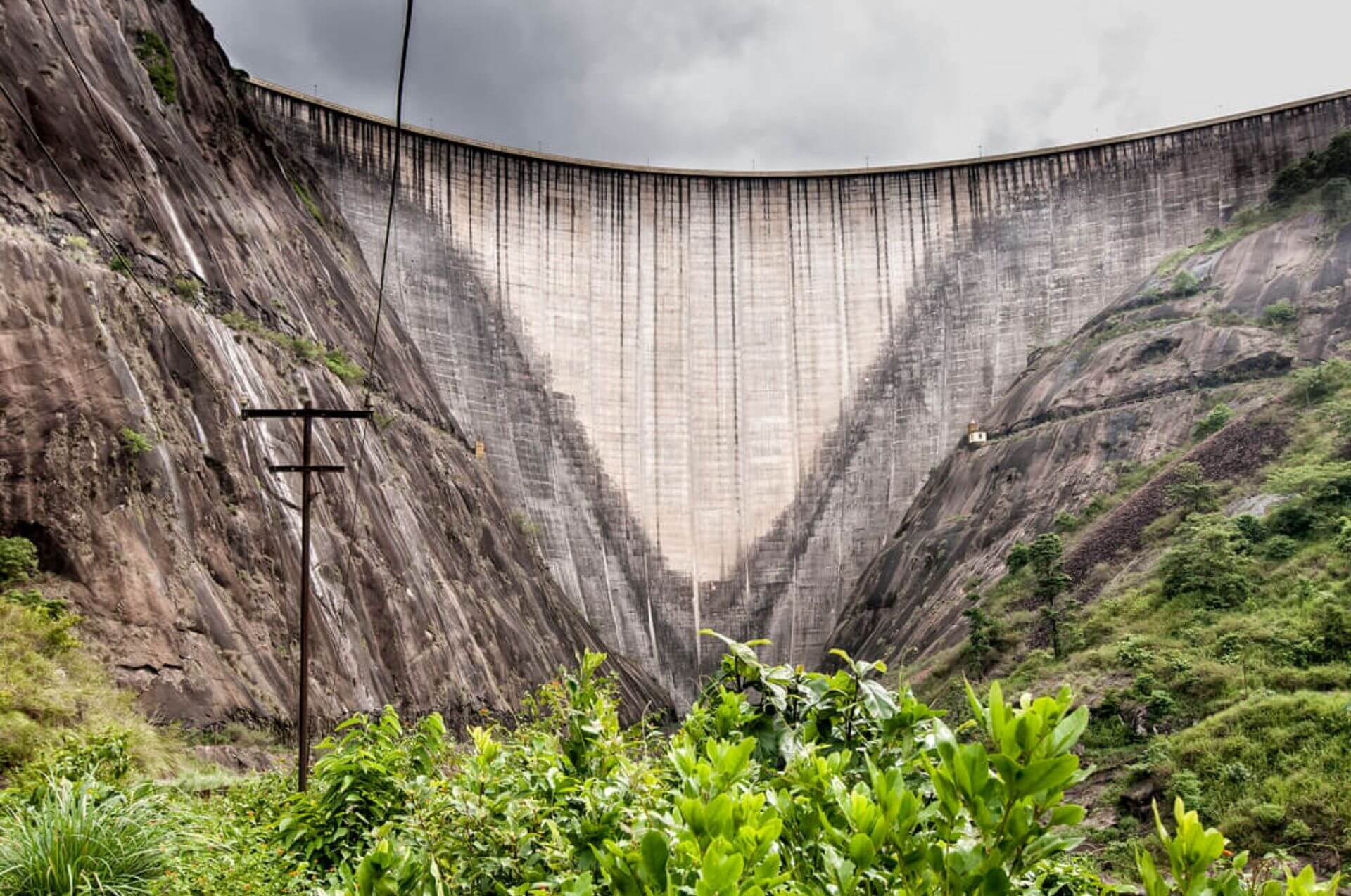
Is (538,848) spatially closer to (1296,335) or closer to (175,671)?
(175,671)

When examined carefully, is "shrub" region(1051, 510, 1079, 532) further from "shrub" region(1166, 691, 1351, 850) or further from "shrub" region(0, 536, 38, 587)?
"shrub" region(0, 536, 38, 587)

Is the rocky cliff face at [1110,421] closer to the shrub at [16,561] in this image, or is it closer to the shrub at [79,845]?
the shrub at [16,561]

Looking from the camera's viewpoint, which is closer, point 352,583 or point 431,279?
point 352,583

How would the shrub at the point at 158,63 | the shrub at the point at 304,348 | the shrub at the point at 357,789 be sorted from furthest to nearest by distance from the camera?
the shrub at the point at 304,348
the shrub at the point at 158,63
the shrub at the point at 357,789

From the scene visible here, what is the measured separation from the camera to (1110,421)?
4519 centimetres

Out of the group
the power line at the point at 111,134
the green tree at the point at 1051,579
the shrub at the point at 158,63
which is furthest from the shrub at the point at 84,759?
the green tree at the point at 1051,579

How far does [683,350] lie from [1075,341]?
702 inches

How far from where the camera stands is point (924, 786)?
314 cm

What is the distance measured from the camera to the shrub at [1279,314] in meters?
44.4

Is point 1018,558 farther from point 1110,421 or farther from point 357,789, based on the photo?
point 357,789

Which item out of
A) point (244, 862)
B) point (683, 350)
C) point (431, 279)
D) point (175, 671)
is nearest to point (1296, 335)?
point (683, 350)

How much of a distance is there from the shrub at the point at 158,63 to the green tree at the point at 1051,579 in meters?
31.2

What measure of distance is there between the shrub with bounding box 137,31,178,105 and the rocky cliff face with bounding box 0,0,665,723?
25 centimetres

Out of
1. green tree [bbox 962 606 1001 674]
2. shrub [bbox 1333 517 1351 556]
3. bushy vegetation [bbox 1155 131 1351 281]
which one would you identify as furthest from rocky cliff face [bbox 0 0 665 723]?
bushy vegetation [bbox 1155 131 1351 281]
